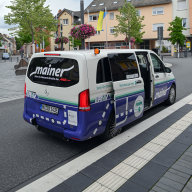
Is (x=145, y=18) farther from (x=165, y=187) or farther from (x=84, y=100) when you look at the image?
(x=165, y=187)

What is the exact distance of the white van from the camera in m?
4.06

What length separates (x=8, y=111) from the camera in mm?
7406

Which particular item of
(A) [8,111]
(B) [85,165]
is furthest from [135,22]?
(B) [85,165]

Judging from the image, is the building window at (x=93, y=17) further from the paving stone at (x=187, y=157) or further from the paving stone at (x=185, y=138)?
the paving stone at (x=187, y=157)

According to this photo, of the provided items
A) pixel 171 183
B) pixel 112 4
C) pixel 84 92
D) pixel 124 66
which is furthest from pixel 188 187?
pixel 112 4

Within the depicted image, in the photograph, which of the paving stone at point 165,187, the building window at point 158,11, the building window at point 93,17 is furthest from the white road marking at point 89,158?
the building window at point 93,17

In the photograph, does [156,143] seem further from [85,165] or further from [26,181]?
[26,181]

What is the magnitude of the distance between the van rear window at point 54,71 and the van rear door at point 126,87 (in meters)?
0.82

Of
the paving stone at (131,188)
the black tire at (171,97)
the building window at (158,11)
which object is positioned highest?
the building window at (158,11)

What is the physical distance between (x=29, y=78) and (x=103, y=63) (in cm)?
160

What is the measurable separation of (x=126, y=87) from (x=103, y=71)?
2.41ft

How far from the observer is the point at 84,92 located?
4.01m

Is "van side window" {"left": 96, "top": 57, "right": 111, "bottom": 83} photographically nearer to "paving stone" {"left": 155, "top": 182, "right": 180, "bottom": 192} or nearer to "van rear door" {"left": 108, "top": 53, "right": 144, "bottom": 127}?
"van rear door" {"left": 108, "top": 53, "right": 144, "bottom": 127}

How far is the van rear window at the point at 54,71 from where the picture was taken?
4109mm
